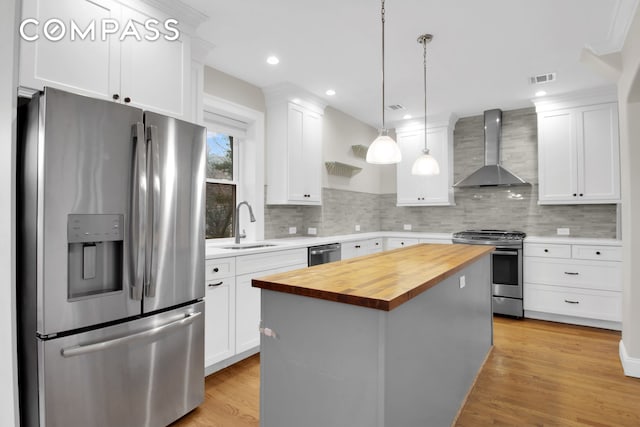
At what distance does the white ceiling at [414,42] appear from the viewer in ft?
7.93

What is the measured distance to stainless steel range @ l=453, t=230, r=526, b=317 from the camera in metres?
4.15

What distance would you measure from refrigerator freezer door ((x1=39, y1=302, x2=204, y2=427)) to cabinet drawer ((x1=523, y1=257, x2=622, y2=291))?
3.78 metres

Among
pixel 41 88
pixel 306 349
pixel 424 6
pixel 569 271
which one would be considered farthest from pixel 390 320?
pixel 569 271

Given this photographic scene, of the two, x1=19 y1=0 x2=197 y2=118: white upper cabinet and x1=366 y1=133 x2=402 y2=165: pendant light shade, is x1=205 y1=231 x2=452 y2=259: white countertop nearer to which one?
x1=19 y1=0 x2=197 y2=118: white upper cabinet

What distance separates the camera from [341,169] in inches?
189

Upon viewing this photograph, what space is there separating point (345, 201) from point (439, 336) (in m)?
3.27

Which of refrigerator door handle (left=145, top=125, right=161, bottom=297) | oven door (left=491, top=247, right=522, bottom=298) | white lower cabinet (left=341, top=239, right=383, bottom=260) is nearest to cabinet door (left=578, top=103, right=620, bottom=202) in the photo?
oven door (left=491, top=247, right=522, bottom=298)

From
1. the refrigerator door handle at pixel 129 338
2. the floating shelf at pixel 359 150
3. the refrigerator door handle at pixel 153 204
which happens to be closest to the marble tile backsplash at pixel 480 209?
the floating shelf at pixel 359 150

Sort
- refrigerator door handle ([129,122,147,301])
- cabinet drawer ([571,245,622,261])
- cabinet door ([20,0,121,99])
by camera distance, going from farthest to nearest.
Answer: cabinet drawer ([571,245,622,261]), refrigerator door handle ([129,122,147,301]), cabinet door ([20,0,121,99])

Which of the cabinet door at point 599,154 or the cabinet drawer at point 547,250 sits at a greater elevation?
the cabinet door at point 599,154

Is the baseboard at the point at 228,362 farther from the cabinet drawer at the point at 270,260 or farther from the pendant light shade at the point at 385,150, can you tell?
the pendant light shade at the point at 385,150

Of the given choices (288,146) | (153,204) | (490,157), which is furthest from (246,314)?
(490,157)

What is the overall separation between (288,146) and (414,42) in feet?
5.35

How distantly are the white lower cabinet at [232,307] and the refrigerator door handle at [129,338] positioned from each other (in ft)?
1.38
